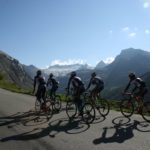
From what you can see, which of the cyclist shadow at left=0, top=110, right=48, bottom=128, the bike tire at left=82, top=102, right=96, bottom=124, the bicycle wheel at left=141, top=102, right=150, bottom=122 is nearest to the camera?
the bicycle wheel at left=141, top=102, right=150, bottom=122

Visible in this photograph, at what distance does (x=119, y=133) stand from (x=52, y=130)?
318 centimetres

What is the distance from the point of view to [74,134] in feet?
45.8

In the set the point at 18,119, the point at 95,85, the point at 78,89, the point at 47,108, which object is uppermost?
the point at 95,85

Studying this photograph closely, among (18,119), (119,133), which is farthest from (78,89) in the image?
(119,133)

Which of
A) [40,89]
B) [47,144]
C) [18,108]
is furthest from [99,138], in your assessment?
[18,108]

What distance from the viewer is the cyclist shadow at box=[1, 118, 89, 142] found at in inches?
540

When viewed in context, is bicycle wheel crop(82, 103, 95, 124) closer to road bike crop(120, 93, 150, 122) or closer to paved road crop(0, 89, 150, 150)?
paved road crop(0, 89, 150, 150)

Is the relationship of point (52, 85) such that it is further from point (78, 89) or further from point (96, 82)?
point (78, 89)

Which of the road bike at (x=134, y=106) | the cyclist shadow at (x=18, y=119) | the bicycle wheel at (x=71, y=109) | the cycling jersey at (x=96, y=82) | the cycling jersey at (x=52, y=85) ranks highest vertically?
the cycling jersey at (x=96, y=82)

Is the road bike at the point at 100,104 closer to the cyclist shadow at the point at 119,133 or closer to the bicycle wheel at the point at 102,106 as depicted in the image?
the bicycle wheel at the point at 102,106

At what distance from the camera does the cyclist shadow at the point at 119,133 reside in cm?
1250

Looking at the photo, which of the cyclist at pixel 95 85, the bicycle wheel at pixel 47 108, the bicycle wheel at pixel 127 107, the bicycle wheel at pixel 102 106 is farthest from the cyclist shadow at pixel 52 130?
the bicycle wheel at pixel 47 108

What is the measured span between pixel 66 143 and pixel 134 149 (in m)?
2.68

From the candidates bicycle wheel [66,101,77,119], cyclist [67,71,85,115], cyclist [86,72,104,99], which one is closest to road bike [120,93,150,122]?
cyclist [86,72,104,99]
